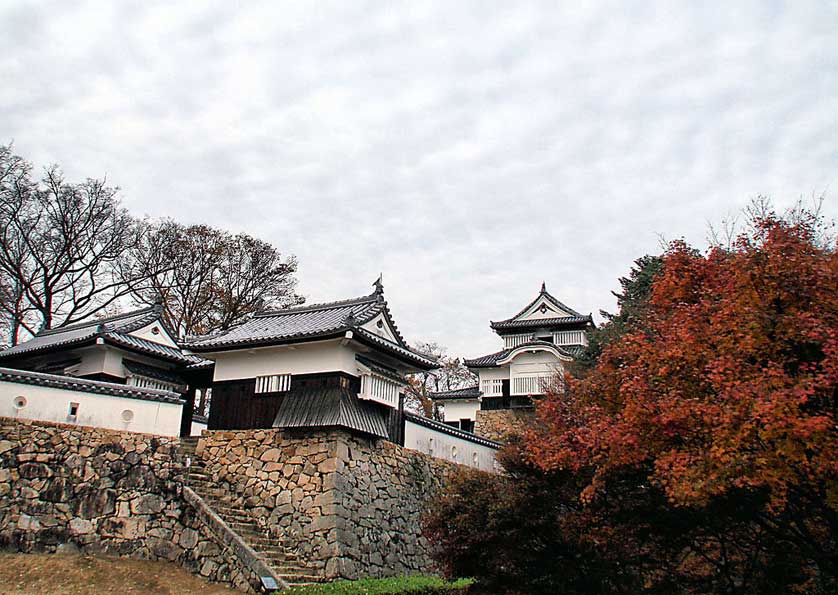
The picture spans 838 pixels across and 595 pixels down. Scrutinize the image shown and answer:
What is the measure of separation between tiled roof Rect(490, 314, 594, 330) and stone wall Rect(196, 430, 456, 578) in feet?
49.0

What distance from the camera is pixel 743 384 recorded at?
8.09 meters

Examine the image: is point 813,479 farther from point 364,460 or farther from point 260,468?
point 260,468

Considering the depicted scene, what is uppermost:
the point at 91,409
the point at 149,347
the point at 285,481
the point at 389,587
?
the point at 149,347

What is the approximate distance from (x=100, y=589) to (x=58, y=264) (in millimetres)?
17013

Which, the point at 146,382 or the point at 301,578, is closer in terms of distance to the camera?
the point at 301,578

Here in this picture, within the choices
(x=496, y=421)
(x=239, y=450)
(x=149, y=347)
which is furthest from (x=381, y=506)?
(x=496, y=421)

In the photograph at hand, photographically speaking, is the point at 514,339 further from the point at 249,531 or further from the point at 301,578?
the point at 301,578

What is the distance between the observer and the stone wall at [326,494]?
13859mm

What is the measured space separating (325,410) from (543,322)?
686 inches

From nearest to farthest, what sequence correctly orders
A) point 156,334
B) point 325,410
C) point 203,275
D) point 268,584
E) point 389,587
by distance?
point 268,584 < point 389,587 < point 325,410 < point 156,334 < point 203,275

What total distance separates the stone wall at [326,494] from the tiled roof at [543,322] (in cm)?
1495

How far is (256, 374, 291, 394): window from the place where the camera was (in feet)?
50.1

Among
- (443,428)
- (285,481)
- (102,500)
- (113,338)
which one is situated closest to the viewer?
(102,500)

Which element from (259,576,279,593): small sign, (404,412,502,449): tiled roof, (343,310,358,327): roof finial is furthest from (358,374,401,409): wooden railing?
(259,576,279,593): small sign
